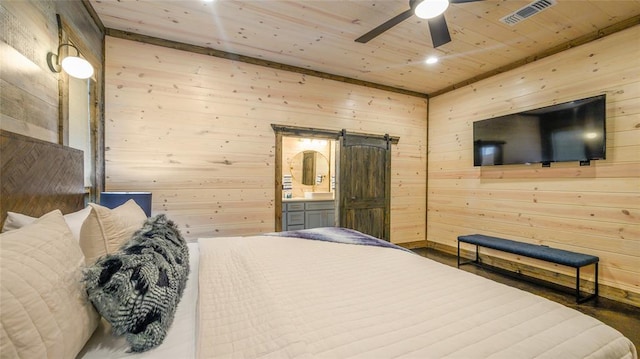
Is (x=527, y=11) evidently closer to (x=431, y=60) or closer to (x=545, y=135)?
(x=431, y=60)

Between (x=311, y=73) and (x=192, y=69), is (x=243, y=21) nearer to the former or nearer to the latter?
(x=192, y=69)

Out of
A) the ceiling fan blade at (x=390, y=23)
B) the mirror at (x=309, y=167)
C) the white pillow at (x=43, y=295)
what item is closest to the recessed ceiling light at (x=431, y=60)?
the ceiling fan blade at (x=390, y=23)

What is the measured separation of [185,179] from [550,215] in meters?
4.39

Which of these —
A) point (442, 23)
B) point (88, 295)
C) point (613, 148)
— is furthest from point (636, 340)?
point (88, 295)

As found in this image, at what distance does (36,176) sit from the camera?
55.6 inches

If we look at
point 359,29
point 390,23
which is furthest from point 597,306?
point 359,29

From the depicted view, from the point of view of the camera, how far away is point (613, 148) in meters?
2.81

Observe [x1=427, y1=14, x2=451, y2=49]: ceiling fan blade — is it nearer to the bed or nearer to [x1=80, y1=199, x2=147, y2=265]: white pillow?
the bed

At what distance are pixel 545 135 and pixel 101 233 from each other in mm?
4269

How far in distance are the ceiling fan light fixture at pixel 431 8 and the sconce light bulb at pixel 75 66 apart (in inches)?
94.0

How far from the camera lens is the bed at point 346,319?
855 mm

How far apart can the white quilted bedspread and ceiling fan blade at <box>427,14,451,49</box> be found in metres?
1.93

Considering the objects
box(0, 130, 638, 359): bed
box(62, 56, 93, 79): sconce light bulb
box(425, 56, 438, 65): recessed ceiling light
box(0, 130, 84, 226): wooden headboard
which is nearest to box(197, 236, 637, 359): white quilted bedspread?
box(0, 130, 638, 359): bed

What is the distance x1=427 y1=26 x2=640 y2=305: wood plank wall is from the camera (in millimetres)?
2723
